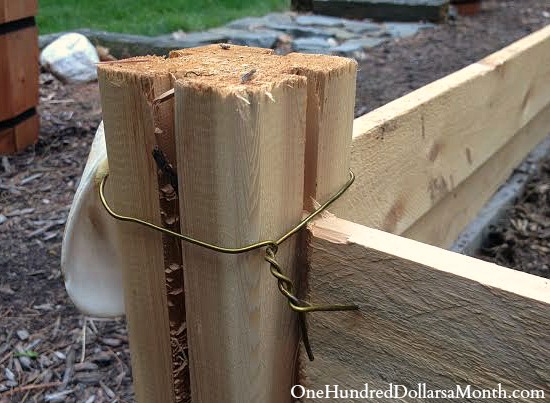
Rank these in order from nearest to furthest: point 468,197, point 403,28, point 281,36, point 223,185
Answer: point 223,185 → point 468,197 → point 281,36 → point 403,28

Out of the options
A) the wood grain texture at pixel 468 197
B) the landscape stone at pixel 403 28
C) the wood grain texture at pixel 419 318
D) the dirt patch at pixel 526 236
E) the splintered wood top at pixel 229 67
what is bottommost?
the dirt patch at pixel 526 236

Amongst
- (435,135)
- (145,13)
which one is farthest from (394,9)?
(435,135)

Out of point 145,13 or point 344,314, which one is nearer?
point 344,314

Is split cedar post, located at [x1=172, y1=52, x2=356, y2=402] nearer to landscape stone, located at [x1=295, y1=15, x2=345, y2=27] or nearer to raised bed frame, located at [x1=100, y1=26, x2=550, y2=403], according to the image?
raised bed frame, located at [x1=100, y1=26, x2=550, y2=403]

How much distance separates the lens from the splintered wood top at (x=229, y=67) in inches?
27.9

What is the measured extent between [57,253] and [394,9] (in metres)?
5.12

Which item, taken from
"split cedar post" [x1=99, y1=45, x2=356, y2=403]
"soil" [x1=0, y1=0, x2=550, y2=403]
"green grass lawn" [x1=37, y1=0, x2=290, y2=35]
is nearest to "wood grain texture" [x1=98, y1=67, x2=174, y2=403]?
"split cedar post" [x1=99, y1=45, x2=356, y2=403]

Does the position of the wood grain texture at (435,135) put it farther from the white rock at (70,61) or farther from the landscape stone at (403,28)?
the landscape stone at (403,28)

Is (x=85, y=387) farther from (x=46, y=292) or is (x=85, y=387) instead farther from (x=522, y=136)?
(x=522, y=136)

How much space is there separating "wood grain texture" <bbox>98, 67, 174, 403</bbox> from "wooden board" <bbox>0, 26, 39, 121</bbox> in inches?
112

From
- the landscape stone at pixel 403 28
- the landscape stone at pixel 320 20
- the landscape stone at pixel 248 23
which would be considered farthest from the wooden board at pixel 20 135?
the landscape stone at pixel 403 28

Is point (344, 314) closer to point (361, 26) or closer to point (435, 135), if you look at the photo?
point (435, 135)

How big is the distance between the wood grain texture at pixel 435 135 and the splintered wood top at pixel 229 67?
261 millimetres

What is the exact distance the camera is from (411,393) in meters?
0.79
